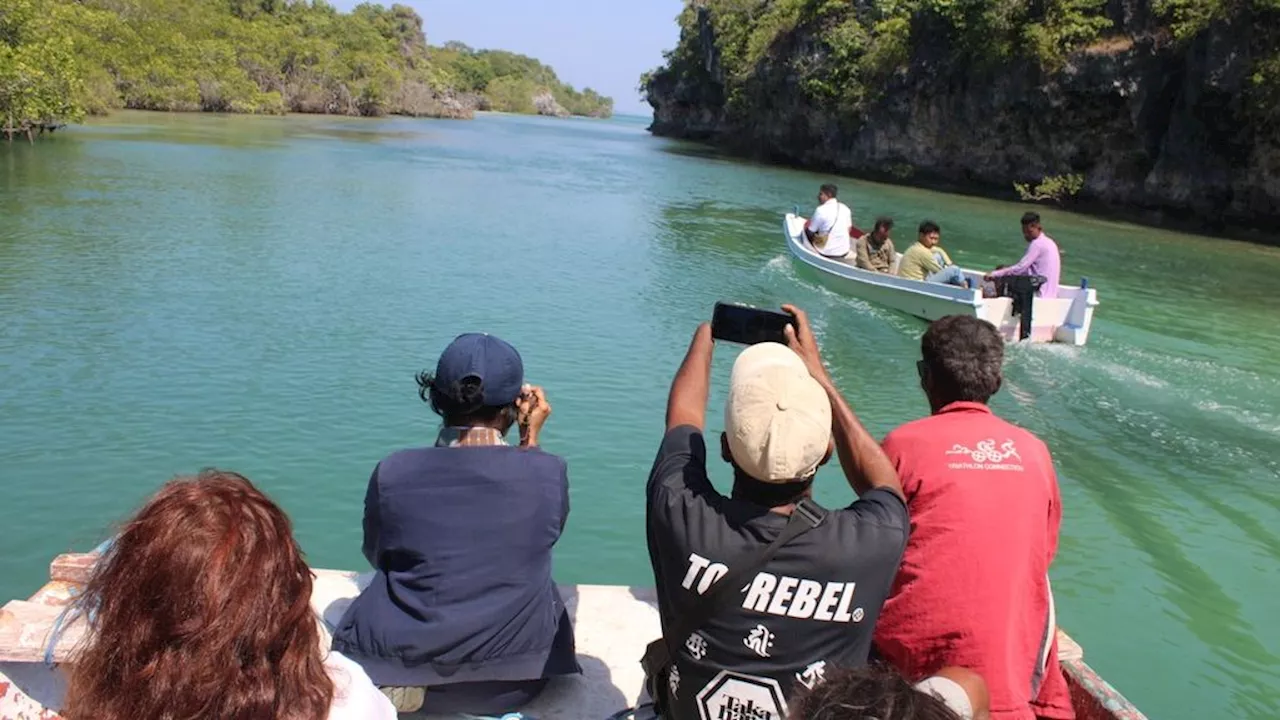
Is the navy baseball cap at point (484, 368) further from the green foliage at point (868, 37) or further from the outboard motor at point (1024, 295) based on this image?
the green foliage at point (868, 37)

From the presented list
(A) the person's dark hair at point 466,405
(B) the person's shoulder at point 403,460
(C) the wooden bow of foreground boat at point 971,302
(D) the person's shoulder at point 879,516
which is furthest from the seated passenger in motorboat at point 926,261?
(D) the person's shoulder at point 879,516

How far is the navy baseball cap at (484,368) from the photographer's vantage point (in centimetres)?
318

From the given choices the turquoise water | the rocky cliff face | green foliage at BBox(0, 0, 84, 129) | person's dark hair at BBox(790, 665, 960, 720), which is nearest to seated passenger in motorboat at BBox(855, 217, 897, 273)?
the turquoise water

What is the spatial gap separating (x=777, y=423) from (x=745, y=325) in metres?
1.06

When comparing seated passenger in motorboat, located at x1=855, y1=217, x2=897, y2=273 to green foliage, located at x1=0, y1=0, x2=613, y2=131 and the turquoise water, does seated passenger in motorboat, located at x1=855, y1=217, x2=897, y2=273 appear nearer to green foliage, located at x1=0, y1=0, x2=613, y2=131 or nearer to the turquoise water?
the turquoise water

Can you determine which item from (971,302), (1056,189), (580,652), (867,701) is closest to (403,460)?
(580,652)

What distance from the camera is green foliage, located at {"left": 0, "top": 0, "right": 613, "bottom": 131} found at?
3120 cm

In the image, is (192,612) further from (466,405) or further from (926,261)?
(926,261)

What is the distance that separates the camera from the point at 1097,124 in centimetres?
3378

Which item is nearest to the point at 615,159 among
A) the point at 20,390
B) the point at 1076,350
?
the point at 1076,350

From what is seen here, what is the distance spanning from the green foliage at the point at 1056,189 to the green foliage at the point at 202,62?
3314cm

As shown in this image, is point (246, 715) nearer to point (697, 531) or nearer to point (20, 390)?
point (697, 531)

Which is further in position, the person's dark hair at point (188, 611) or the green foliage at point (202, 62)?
→ the green foliage at point (202, 62)

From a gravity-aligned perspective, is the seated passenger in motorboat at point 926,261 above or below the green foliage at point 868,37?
below
